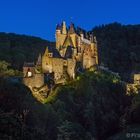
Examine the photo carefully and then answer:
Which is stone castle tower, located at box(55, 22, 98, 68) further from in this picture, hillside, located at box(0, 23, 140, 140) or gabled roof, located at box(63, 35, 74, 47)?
hillside, located at box(0, 23, 140, 140)

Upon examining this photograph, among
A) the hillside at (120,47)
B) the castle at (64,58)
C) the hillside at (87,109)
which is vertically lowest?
the hillside at (87,109)

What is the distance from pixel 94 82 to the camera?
8106cm

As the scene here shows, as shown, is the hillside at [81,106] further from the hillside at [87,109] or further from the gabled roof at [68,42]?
the gabled roof at [68,42]

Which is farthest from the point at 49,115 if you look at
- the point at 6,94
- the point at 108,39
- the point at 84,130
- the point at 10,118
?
the point at 108,39

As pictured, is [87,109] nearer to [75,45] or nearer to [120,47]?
[75,45]

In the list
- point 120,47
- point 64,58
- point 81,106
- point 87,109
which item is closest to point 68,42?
point 64,58

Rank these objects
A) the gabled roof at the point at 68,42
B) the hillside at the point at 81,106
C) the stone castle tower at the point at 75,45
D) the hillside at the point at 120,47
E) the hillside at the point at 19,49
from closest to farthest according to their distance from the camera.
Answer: the hillside at the point at 81,106 → the stone castle tower at the point at 75,45 → the gabled roof at the point at 68,42 → the hillside at the point at 19,49 → the hillside at the point at 120,47

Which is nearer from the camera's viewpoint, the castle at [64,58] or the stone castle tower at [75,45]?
the castle at [64,58]

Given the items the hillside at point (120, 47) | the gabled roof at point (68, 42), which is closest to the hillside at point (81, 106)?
the gabled roof at point (68, 42)

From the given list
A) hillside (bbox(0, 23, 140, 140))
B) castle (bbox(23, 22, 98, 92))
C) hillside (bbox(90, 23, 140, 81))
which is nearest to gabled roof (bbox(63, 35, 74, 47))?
castle (bbox(23, 22, 98, 92))

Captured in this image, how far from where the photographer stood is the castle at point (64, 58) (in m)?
73.6

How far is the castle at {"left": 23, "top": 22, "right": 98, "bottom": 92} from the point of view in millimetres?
73625

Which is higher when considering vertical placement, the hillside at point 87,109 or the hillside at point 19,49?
the hillside at point 19,49

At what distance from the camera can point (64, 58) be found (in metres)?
77.7
